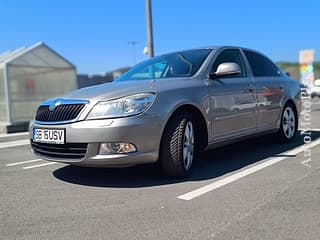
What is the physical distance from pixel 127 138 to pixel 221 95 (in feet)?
4.88

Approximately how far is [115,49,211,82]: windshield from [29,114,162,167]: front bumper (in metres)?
1.06

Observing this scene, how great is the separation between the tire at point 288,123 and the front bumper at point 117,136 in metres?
2.96

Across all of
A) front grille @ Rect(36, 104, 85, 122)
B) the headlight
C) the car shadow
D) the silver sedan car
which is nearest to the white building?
the car shadow

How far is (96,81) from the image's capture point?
29.7 meters

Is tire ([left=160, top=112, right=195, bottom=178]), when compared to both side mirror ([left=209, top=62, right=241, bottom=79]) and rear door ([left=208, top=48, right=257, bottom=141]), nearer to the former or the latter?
rear door ([left=208, top=48, right=257, bottom=141])

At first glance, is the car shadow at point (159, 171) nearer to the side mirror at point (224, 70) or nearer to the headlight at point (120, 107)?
the headlight at point (120, 107)

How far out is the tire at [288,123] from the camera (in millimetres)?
5988

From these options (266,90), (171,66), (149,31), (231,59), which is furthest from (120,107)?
(149,31)

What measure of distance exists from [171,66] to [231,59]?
88 centimetres

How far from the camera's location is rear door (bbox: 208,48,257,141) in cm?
446

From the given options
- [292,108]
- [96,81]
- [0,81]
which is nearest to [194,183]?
[292,108]

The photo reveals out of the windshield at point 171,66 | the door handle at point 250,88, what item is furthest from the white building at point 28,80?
the door handle at point 250,88

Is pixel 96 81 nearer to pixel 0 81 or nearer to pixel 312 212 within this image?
pixel 0 81

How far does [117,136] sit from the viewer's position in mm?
3561
